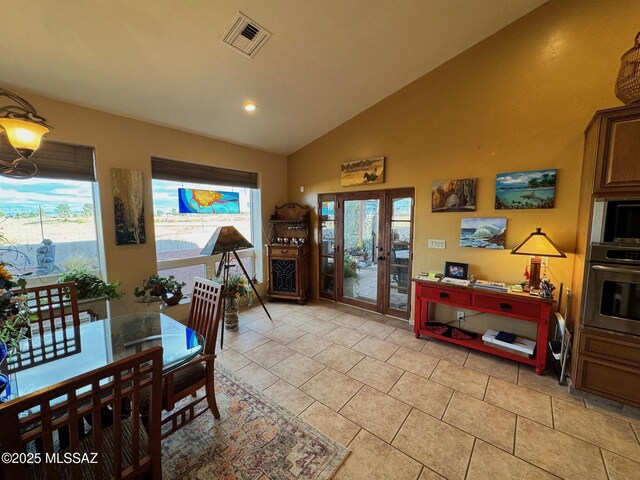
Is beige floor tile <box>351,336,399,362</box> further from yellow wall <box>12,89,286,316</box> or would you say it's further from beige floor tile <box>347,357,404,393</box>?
yellow wall <box>12,89,286,316</box>

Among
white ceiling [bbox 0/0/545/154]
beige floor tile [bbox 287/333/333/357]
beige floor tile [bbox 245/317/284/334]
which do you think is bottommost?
beige floor tile [bbox 287/333/333/357]

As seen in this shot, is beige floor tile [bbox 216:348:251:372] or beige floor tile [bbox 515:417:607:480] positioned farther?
beige floor tile [bbox 216:348:251:372]

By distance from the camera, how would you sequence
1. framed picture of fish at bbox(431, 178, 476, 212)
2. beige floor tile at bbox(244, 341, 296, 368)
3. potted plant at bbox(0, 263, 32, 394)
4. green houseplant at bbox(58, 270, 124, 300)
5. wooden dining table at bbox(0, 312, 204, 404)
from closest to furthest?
potted plant at bbox(0, 263, 32, 394)
wooden dining table at bbox(0, 312, 204, 404)
green houseplant at bbox(58, 270, 124, 300)
beige floor tile at bbox(244, 341, 296, 368)
framed picture of fish at bbox(431, 178, 476, 212)

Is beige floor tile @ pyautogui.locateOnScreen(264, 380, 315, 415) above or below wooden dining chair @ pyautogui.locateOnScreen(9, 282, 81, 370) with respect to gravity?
below

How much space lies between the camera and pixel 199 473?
1585 mm

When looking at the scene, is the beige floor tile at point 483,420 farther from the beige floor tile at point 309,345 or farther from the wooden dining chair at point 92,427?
the wooden dining chair at point 92,427

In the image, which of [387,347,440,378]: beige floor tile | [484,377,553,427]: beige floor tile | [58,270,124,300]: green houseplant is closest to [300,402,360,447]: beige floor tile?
[387,347,440,378]: beige floor tile

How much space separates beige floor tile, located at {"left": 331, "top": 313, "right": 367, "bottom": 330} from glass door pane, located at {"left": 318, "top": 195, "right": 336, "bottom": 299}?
2.27 ft

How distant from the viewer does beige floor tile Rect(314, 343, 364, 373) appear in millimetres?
2658

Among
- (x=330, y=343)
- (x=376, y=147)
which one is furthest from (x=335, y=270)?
(x=376, y=147)

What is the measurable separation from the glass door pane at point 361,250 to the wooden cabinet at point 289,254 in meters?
0.71

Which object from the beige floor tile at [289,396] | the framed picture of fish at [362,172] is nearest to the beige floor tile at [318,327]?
the beige floor tile at [289,396]

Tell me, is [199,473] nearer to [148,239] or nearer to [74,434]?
[74,434]

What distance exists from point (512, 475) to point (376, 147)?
3509 mm
